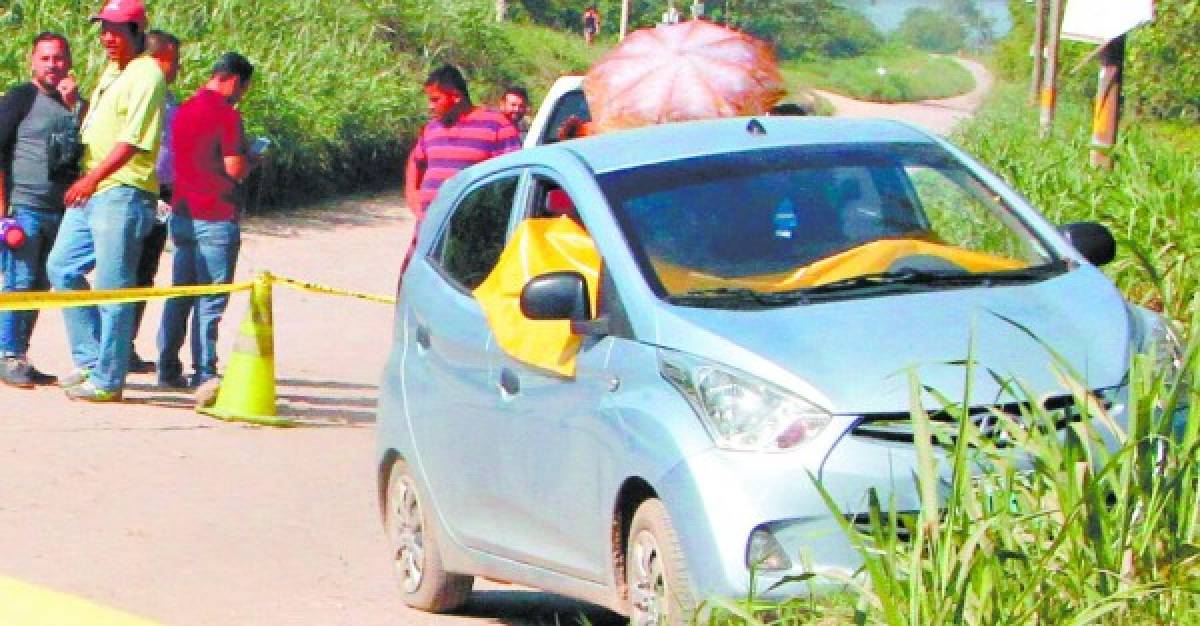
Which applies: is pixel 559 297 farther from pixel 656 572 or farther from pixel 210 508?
pixel 210 508

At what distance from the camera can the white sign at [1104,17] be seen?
13.4m

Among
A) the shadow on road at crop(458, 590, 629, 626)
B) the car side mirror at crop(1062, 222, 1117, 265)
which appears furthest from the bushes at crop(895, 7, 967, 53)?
the car side mirror at crop(1062, 222, 1117, 265)

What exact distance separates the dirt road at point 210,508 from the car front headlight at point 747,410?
2.20 m

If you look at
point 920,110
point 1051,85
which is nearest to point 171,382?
point 1051,85

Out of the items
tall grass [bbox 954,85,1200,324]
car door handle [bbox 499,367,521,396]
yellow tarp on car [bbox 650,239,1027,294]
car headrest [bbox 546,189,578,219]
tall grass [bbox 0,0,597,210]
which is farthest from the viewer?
tall grass [bbox 0,0,597,210]

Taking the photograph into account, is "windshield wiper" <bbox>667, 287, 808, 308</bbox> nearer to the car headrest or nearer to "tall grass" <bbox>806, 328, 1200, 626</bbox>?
the car headrest

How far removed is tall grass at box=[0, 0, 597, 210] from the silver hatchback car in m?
14.9

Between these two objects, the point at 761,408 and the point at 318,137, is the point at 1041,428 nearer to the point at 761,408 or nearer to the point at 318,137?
the point at 761,408

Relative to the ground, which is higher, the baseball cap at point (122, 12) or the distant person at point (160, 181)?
the baseball cap at point (122, 12)

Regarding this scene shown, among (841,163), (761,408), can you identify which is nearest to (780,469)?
(761,408)

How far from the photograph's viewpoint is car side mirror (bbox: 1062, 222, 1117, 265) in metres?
7.88

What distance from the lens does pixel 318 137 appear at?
27.1 metres

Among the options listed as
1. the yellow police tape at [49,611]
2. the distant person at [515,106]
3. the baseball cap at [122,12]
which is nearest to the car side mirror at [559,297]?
the yellow police tape at [49,611]

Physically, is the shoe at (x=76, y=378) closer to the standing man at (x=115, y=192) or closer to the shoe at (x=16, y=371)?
the standing man at (x=115, y=192)
